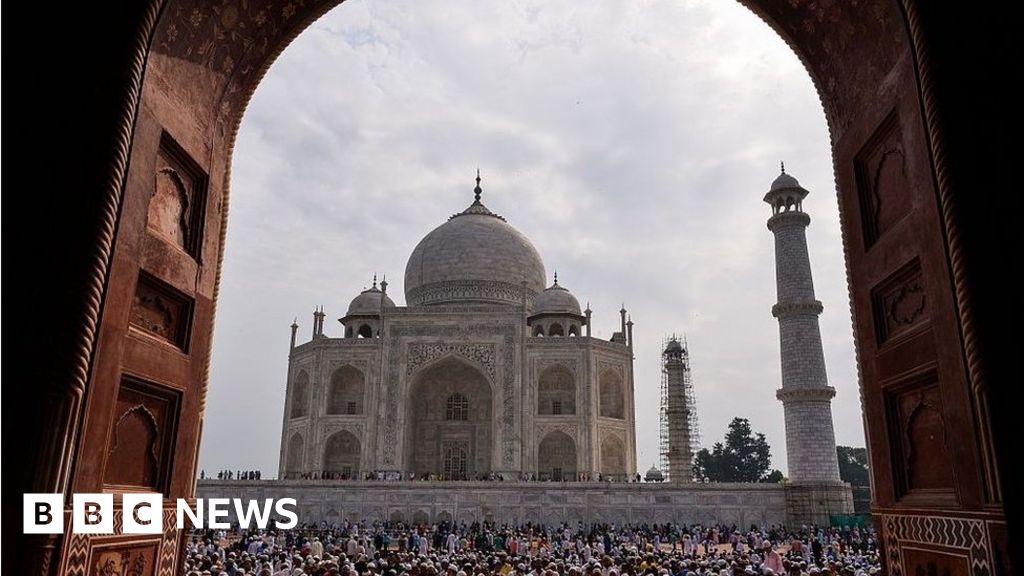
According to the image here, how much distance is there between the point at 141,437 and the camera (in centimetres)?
455

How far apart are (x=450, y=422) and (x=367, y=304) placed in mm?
7561

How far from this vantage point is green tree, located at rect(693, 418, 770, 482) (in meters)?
51.9

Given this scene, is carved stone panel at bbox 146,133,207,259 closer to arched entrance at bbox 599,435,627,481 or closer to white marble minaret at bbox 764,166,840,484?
white marble minaret at bbox 764,166,840,484

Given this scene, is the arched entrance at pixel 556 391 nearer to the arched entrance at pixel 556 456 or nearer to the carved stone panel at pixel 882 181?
the arched entrance at pixel 556 456

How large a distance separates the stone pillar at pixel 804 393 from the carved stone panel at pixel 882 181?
19.0 metres

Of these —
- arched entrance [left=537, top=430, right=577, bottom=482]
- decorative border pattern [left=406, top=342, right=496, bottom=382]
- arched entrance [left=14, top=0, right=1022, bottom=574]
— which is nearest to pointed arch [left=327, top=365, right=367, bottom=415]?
decorative border pattern [left=406, top=342, right=496, bottom=382]

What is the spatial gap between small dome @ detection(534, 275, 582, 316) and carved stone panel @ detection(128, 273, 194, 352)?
1195 inches

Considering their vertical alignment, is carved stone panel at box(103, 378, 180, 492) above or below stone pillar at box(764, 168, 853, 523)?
below

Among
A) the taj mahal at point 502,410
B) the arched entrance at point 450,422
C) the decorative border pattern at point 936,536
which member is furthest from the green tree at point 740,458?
the decorative border pattern at point 936,536

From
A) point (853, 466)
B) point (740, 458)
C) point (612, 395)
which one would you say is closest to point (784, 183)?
point (612, 395)

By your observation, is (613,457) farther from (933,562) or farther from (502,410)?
(933,562)

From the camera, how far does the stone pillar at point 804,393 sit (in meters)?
22.8

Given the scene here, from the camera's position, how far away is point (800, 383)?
75.0ft

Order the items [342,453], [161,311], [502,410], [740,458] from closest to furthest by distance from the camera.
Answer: [161,311] < [502,410] < [342,453] < [740,458]
